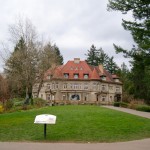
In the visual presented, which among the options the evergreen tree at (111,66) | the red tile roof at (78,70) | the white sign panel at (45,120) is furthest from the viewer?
the evergreen tree at (111,66)

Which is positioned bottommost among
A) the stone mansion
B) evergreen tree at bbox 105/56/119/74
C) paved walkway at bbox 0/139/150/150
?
paved walkway at bbox 0/139/150/150

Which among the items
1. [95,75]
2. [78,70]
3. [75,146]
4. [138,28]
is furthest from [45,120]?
[78,70]

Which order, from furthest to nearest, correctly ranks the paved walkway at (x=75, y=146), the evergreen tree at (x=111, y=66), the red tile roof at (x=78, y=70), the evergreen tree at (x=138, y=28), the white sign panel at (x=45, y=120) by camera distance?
the evergreen tree at (x=111, y=66), the red tile roof at (x=78, y=70), the evergreen tree at (x=138, y=28), the white sign panel at (x=45, y=120), the paved walkway at (x=75, y=146)

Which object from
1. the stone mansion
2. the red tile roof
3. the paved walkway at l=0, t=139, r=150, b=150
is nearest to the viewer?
the paved walkway at l=0, t=139, r=150, b=150

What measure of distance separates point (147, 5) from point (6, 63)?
31.0 meters

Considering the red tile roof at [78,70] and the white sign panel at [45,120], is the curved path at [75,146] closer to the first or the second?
the white sign panel at [45,120]

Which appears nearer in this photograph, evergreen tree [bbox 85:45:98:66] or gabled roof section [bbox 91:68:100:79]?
gabled roof section [bbox 91:68:100:79]

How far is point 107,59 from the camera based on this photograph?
107 m

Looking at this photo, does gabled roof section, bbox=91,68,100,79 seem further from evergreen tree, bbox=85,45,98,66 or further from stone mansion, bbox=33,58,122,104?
evergreen tree, bbox=85,45,98,66

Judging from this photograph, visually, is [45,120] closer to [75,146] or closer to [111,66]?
[75,146]

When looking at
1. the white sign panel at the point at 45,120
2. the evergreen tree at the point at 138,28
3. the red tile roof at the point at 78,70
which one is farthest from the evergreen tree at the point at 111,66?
the white sign panel at the point at 45,120

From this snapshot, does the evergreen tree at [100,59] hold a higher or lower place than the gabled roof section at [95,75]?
higher

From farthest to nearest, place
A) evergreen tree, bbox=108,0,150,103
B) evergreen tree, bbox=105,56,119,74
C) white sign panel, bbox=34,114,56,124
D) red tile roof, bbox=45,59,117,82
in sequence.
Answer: evergreen tree, bbox=105,56,119,74 < red tile roof, bbox=45,59,117,82 < evergreen tree, bbox=108,0,150,103 < white sign panel, bbox=34,114,56,124

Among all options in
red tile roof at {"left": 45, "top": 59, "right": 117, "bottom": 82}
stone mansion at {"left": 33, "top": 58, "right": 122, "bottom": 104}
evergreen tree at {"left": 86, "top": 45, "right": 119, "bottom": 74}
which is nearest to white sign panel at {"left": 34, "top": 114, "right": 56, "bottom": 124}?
stone mansion at {"left": 33, "top": 58, "right": 122, "bottom": 104}
